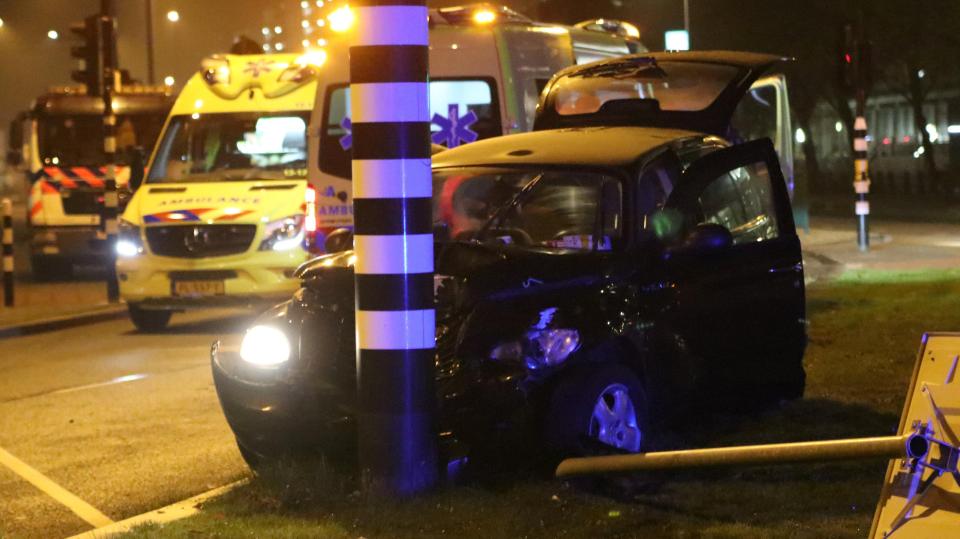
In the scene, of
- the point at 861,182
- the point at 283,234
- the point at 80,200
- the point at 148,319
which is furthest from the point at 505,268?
the point at 861,182

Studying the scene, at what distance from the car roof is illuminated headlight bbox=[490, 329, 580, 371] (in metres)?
1.44

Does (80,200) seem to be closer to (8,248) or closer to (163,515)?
(8,248)

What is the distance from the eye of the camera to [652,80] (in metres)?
10.2

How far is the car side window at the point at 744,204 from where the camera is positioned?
805cm

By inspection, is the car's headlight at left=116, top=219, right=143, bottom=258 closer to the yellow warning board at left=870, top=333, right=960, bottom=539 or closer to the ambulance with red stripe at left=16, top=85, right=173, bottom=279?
the ambulance with red stripe at left=16, top=85, right=173, bottom=279

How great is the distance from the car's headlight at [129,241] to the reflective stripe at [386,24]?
8.97 metres

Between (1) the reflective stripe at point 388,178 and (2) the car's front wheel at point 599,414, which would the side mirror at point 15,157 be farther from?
(2) the car's front wheel at point 599,414

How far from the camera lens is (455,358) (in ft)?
21.4

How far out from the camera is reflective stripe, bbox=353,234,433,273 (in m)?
6.34

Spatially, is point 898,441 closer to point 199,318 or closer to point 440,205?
point 440,205

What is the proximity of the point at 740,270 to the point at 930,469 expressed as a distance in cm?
338

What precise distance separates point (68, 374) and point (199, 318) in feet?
14.7

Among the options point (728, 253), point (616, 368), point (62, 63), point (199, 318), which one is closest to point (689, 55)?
point (728, 253)

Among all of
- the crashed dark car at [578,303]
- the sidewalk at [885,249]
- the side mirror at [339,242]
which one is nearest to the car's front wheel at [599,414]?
the crashed dark car at [578,303]
